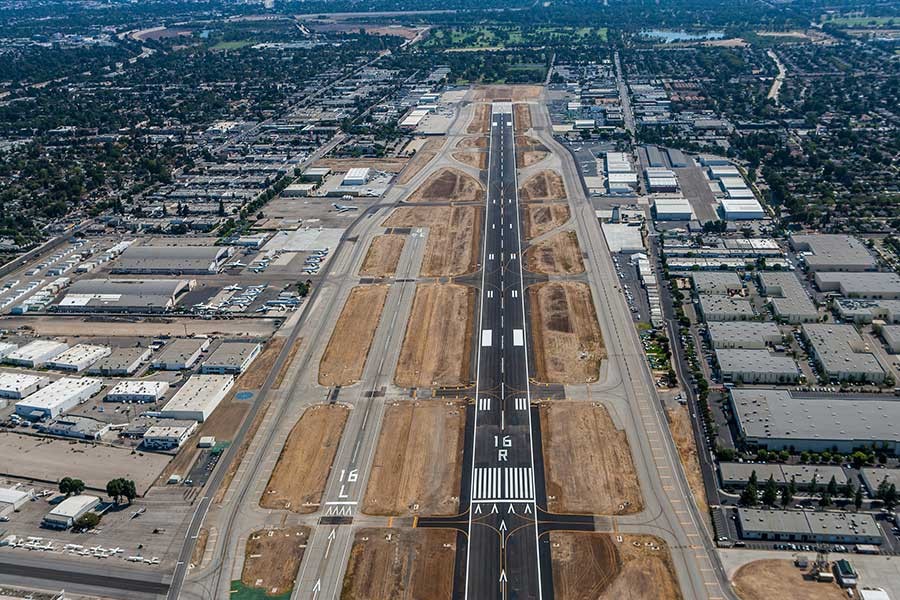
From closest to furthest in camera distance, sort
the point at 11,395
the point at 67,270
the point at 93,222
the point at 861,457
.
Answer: the point at 861,457, the point at 11,395, the point at 67,270, the point at 93,222

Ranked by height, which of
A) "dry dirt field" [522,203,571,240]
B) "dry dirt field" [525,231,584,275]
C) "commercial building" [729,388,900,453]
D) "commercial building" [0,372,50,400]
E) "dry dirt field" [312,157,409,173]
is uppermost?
"commercial building" [729,388,900,453]

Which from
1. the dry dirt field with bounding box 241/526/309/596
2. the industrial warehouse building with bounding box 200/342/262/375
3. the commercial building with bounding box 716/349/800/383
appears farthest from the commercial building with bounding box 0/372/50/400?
the commercial building with bounding box 716/349/800/383

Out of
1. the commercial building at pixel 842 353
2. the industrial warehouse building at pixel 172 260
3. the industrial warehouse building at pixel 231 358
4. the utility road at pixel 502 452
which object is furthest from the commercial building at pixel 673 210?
the industrial warehouse building at pixel 231 358

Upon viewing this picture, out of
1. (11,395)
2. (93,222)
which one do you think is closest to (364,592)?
(11,395)

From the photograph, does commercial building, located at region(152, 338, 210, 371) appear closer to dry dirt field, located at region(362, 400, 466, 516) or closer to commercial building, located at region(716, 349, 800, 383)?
dry dirt field, located at region(362, 400, 466, 516)

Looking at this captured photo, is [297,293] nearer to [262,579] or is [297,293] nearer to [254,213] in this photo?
[254,213]

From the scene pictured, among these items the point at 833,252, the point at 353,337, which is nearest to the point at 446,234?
the point at 353,337
